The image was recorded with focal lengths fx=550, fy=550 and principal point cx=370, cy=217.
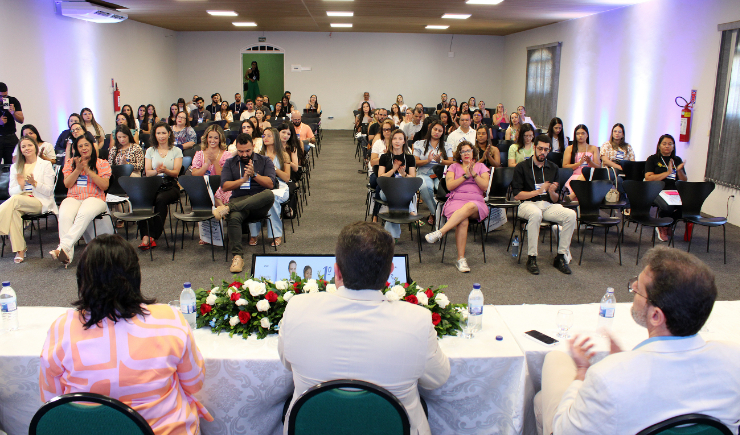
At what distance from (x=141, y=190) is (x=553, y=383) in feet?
16.3

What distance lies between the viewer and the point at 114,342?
176cm

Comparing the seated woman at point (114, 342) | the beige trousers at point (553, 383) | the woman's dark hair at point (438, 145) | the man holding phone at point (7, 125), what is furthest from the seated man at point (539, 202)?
the man holding phone at point (7, 125)

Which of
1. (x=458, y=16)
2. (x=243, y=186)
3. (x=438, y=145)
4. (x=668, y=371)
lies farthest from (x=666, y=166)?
(x=458, y=16)

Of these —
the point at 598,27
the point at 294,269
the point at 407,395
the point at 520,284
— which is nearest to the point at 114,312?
the point at 407,395

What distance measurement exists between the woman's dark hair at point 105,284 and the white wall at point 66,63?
346 inches

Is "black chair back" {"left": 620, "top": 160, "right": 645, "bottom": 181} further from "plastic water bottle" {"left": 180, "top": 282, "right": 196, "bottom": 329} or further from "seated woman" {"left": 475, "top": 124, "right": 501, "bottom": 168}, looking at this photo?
"plastic water bottle" {"left": 180, "top": 282, "right": 196, "bottom": 329}

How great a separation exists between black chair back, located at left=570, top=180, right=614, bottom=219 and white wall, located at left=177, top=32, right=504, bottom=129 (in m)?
13.8

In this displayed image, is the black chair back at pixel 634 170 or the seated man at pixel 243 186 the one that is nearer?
the seated man at pixel 243 186

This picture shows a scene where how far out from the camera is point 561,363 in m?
2.05

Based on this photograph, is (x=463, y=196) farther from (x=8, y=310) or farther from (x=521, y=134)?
(x=8, y=310)

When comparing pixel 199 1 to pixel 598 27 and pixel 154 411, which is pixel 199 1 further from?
pixel 154 411

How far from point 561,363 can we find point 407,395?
65 cm

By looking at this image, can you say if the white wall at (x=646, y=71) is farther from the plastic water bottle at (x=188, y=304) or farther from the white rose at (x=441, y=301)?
the plastic water bottle at (x=188, y=304)

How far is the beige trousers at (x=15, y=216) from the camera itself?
5.38 meters
